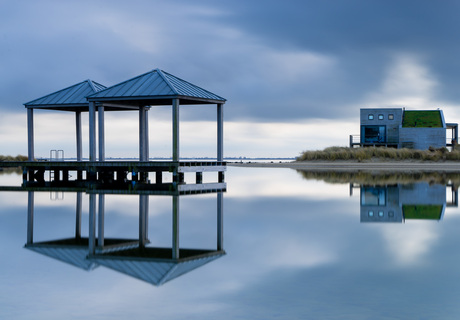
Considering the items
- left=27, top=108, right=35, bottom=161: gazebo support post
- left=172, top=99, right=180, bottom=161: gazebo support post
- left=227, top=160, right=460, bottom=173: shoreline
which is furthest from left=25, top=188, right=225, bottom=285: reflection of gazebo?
left=227, top=160, right=460, bottom=173: shoreline

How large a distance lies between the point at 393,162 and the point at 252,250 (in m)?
41.0

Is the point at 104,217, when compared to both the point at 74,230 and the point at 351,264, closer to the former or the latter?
the point at 74,230

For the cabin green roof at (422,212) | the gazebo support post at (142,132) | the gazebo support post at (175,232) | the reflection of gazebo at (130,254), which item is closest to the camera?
the reflection of gazebo at (130,254)

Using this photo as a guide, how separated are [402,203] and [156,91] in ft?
40.8

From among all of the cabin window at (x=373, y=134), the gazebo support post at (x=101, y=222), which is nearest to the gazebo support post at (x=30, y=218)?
the gazebo support post at (x=101, y=222)

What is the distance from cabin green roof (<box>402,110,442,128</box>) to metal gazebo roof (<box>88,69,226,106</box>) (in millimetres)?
32254

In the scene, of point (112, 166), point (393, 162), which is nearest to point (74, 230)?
point (112, 166)

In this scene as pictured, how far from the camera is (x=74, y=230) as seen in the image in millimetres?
11180

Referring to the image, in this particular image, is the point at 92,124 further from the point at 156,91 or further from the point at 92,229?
the point at 92,229

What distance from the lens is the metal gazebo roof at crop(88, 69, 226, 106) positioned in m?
23.9

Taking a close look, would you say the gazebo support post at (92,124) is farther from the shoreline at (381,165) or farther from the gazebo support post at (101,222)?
the shoreline at (381,165)

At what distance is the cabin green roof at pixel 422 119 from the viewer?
173 feet

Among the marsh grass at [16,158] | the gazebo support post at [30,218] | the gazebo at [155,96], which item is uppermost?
the gazebo at [155,96]

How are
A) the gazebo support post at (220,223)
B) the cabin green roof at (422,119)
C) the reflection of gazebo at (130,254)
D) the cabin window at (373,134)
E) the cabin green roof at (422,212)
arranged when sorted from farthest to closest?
the cabin window at (373,134), the cabin green roof at (422,119), the cabin green roof at (422,212), the gazebo support post at (220,223), the reflection of gazebo at (130,254)
